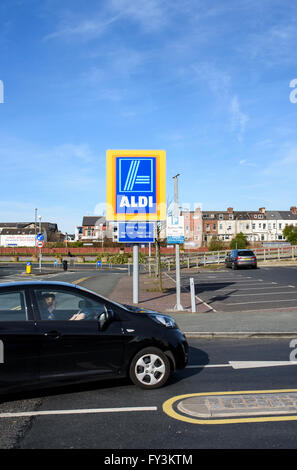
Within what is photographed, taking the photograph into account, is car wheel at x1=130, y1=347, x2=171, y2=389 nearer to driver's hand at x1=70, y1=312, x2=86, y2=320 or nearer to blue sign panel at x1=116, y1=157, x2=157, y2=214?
driver's hand at x1=70, y1=312, x2=86, y2=320

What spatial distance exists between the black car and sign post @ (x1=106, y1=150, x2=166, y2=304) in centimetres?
871

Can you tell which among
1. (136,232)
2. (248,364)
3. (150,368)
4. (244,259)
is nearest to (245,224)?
(244,259)

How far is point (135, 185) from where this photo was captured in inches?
571

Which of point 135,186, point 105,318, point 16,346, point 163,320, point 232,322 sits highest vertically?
A: point 135,186

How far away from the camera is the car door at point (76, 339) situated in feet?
17.0


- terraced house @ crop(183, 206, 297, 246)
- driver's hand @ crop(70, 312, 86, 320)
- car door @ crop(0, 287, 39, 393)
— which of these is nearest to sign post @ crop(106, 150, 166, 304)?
driver's hand @ crop(70, 312, 86, 320)

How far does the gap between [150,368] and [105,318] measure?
37.1 inches

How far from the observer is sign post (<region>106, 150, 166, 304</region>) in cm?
1442

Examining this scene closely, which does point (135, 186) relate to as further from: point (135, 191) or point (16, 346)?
point (16, 346)

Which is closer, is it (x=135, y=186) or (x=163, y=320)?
(x=163, y=320)

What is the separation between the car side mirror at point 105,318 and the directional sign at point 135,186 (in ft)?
29.4

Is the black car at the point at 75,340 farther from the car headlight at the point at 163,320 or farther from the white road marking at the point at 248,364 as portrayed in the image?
the white road marking at the point at 248,364

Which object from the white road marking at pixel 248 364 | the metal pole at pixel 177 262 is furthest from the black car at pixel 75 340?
the metal pole at pixel 177 262
